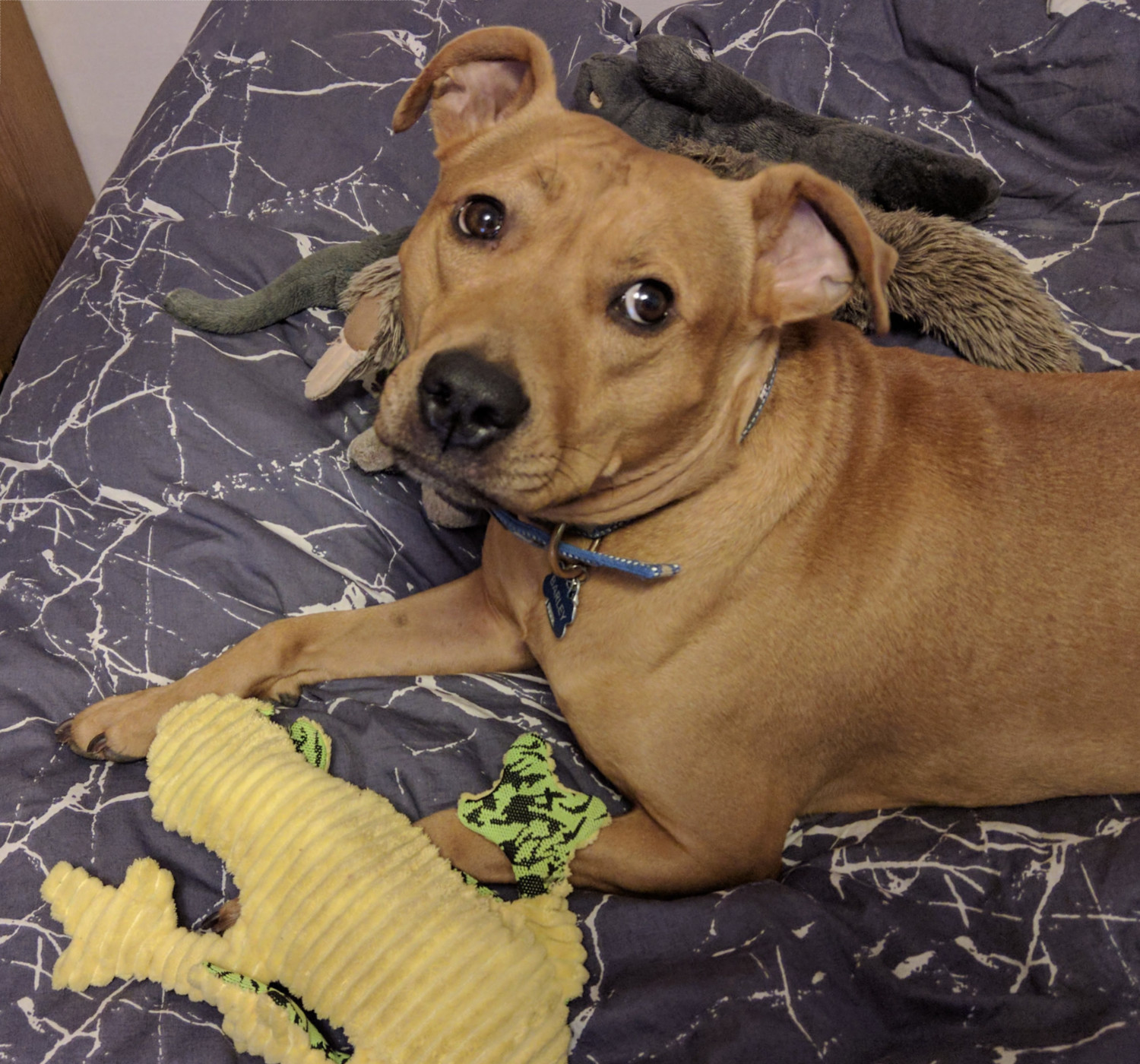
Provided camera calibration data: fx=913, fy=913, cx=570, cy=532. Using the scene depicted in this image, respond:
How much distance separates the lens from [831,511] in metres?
2.08

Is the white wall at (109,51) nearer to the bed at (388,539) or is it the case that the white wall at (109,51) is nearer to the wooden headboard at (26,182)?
the wooden headboard at (26,182)

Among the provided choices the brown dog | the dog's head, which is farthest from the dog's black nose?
the brown dog

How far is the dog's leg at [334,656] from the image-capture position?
2.25 m

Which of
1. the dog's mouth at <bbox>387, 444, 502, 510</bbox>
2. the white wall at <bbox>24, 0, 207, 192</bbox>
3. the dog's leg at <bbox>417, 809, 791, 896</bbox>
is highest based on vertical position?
the white wall at <bbox>24, 0, 207, 192</bbox>

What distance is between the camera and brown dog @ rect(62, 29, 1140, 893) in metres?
1.83

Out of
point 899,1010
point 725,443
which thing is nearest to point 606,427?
point 725,443

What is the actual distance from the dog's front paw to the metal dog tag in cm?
99

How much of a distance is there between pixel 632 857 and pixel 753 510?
0.84 metres

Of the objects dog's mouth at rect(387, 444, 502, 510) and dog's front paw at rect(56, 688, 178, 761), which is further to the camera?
dog's front paw at rect(56, 688, 178, 761)

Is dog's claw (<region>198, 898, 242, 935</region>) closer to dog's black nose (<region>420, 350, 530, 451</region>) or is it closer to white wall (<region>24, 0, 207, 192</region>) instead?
dog's black nose (<region>420, 350, 530, 451</region>)

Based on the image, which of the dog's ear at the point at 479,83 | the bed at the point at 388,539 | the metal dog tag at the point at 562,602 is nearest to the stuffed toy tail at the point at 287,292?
the bed at the point at 388,539

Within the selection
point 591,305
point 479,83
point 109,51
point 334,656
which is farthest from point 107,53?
point 591,305

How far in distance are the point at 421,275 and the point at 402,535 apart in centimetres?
108

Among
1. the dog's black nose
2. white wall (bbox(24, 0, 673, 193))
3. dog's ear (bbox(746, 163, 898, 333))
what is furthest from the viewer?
white wall (bbox(24, 0, 673, 193))
